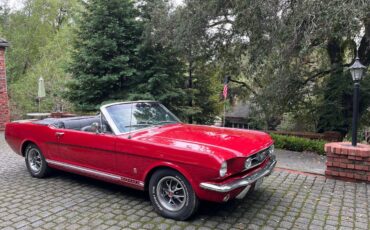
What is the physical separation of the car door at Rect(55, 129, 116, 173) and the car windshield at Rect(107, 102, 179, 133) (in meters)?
0.30

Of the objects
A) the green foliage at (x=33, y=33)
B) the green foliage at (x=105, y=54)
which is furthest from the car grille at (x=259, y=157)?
the green foliage at (x=33, y=33)

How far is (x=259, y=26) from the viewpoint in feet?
27.5

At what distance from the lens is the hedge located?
8.89m

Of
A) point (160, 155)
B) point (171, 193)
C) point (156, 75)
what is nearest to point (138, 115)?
point (160, 155)

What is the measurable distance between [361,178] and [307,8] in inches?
158

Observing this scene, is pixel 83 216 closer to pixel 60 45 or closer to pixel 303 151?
pixel 303 151

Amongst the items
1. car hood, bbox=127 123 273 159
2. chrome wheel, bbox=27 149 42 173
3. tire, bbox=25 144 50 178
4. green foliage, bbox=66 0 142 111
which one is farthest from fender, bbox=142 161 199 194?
green foliage, bbox=66 0 142 111

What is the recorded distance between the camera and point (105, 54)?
11.8 meters

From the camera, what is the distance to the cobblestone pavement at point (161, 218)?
3875 millimetres

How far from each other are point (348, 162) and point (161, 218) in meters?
3.66

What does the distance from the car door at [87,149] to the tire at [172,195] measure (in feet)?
2.64

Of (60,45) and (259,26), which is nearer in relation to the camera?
(259,26)

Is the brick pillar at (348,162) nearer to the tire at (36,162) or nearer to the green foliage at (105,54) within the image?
the tire at (36,162)

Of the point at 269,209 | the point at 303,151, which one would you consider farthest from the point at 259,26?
the point at 269,209
